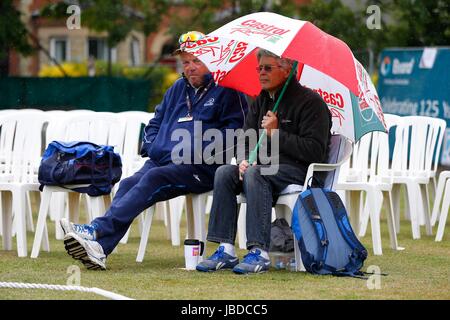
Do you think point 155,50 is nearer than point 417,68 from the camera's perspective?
No

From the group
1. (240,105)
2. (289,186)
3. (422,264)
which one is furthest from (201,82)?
(422,264)

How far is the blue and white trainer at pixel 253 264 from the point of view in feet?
25.7

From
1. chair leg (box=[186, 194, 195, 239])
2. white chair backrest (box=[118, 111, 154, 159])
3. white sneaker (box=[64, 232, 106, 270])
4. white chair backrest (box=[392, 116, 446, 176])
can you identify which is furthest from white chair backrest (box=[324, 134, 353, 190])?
white chair backrest (box=[392, 116, 446, 176])

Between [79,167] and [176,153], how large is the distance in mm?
797

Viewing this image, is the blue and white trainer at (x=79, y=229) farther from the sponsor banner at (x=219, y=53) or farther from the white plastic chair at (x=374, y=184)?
the white plastic chair at (x=374, y=184)

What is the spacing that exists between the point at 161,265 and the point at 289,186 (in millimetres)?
1183

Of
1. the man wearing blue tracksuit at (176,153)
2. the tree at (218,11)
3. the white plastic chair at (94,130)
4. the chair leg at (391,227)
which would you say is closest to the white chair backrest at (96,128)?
the white plastic chair at (94,130)

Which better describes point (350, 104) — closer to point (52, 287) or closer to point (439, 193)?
point (52, 287)

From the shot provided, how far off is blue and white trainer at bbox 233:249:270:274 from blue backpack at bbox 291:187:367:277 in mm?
264

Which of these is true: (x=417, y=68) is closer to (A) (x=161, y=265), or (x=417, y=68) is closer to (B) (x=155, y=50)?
(A) (x=161, y=265)

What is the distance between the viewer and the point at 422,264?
A: 8773 mm

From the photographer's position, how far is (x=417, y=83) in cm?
1791

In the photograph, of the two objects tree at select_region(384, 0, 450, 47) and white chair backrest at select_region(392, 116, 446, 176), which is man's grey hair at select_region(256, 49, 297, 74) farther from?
tree at select_region(384, 0, 450, 47)

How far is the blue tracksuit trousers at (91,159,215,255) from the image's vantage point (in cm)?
813
